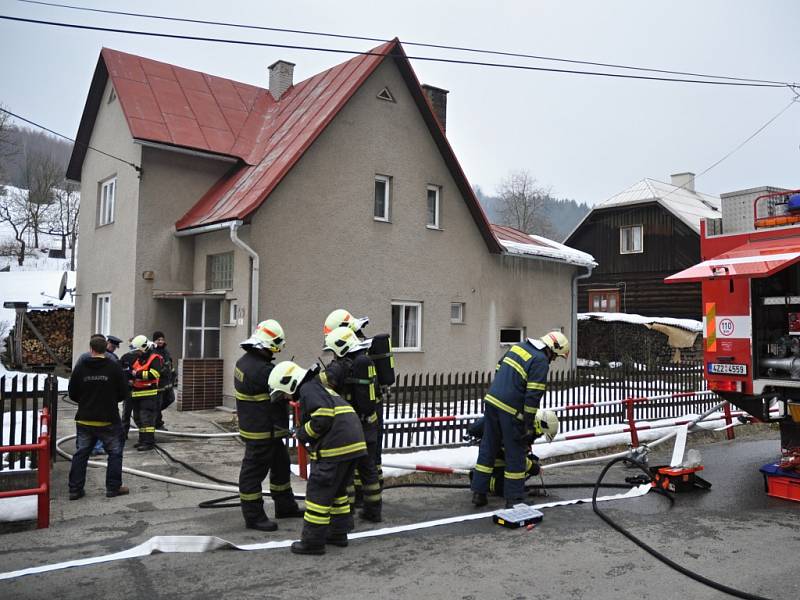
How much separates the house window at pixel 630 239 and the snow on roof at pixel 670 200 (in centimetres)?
118

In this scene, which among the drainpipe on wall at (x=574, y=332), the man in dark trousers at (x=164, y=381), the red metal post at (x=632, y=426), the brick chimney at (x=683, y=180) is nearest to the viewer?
the red metal post at (x=632, y=426)

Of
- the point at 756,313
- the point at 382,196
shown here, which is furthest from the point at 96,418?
the point at 382,196

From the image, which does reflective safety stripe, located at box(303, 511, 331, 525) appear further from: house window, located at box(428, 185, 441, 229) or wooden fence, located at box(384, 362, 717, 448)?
house window, located at box(428, 185, 441, 229)

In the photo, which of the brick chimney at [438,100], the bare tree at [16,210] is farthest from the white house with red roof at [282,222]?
the bare tree at [16,210]

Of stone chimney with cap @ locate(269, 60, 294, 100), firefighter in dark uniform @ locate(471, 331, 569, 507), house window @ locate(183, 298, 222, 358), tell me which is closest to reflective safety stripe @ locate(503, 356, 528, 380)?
firefighter in dark uniform @ locate(471, 331, 569, 507)

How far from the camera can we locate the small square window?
1558cm

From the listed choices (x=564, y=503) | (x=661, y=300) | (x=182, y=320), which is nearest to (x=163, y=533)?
A: (x=564, y=503)

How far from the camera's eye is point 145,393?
31.6ft

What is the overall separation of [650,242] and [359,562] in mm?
28836

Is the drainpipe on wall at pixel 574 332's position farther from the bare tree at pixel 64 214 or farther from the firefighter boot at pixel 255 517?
the bare tree at pixel 64 214

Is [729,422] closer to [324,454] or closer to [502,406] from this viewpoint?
[502,406]

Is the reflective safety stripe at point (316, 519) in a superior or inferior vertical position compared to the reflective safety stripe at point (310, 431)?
inferior

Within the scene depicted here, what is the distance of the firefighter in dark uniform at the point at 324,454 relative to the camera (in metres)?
5.25

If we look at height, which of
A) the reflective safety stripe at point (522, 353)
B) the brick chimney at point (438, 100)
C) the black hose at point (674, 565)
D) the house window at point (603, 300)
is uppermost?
the brick chimney at point (438, 100)
